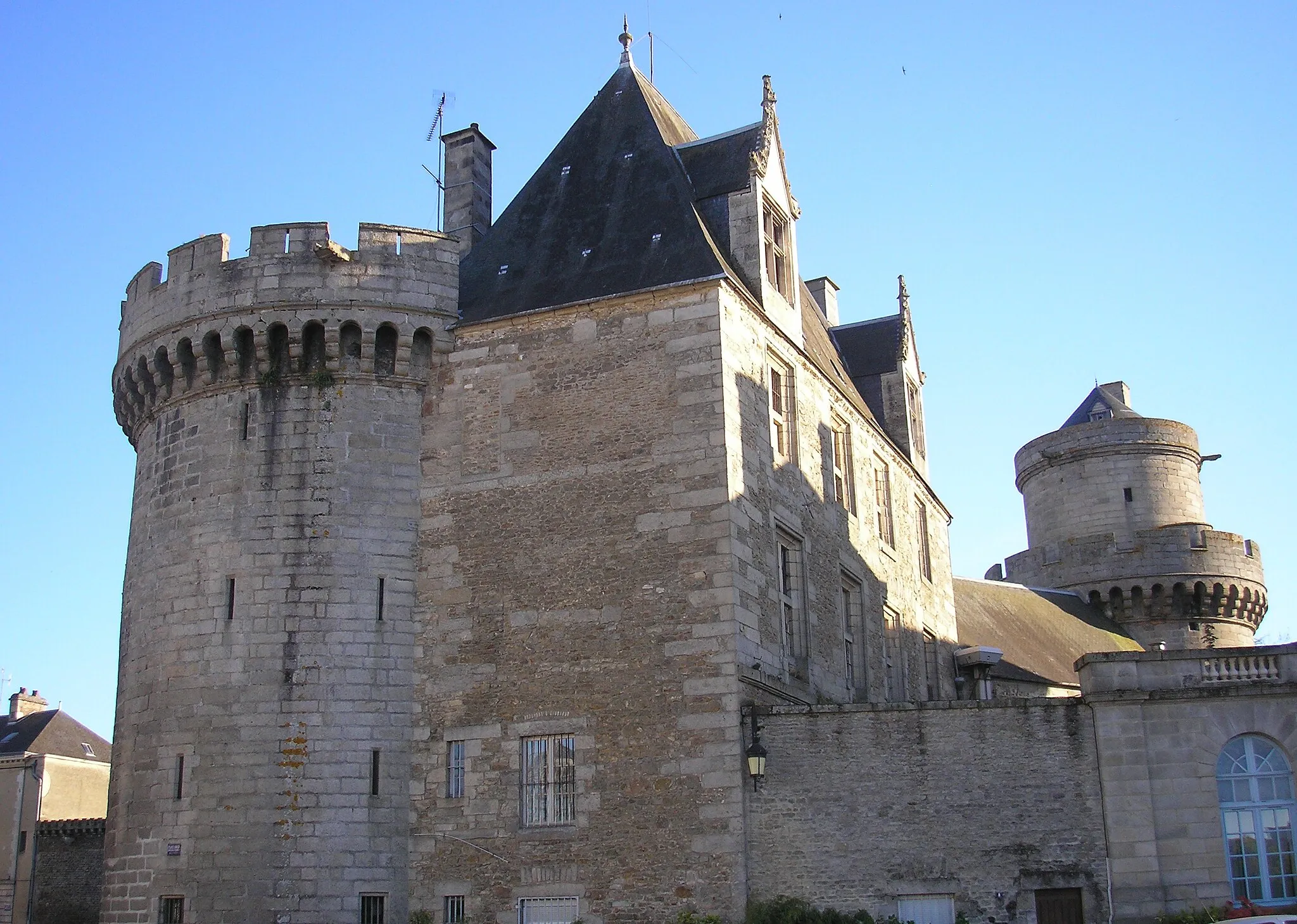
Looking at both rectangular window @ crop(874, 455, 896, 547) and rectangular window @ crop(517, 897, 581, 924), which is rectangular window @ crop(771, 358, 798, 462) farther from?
rectangular window @ crop(517, 897, 581, 924)

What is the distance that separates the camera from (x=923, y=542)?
96.9 feet

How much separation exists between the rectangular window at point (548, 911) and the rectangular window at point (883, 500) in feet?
33.6

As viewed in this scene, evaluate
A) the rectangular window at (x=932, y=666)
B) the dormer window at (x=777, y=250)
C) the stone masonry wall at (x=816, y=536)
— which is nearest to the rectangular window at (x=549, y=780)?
the stone masonry wall at (x=816, y=536)

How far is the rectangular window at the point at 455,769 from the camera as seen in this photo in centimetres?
1950

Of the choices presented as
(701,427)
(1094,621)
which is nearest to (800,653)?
(701,427)

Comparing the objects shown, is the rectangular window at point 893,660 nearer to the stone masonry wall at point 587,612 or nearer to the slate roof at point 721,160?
the stone masonry wall at point 587,612

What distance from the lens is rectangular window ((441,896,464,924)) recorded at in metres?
18.9

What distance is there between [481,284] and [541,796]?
307 inches

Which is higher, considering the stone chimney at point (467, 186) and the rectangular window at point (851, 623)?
the stone chimney at point (467, 186)

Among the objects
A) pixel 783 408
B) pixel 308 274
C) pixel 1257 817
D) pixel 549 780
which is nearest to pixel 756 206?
pixel 783 408

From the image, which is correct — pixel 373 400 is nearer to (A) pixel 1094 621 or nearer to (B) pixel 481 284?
(B) pixel 481 284

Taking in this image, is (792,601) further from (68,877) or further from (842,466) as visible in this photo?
(68,877)

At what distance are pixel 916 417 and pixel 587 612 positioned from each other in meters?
12.6

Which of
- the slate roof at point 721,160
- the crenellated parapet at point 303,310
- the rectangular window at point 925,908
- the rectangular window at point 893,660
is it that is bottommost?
the rectangular window at point 925,908
